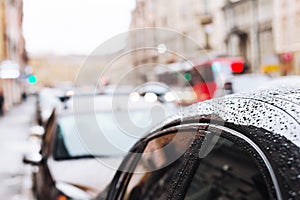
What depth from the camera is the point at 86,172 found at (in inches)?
167

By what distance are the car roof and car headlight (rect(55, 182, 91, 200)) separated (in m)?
1.97

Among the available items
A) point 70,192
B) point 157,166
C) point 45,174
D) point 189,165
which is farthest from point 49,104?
point 189,165

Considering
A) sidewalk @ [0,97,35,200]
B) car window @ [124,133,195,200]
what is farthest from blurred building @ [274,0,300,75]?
car window @ [124,133,195,200]

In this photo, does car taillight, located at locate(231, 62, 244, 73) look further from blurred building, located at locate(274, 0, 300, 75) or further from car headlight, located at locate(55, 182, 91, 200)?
car headlight, located at locate(55, 182, 91, 200)

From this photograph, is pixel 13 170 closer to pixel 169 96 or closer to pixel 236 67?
pixel 169 96

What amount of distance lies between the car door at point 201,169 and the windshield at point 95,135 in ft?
3.23

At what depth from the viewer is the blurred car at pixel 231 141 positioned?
1212 mm

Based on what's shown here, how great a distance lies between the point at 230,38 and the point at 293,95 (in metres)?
28.7

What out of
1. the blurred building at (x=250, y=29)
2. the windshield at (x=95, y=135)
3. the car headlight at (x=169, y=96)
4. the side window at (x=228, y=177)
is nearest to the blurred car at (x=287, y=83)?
the side window at (x=228, y=177)

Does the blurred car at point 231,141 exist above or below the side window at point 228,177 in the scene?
above

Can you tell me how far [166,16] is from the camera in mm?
33219

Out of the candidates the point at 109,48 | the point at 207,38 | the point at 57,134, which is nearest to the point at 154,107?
the point at 109,48

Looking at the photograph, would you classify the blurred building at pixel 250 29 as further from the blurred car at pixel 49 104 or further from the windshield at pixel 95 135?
the windshield at pixel 95 135

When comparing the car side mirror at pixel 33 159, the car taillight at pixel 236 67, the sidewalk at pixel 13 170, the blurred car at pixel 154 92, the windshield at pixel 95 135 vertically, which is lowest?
the sidewalk at pixel 13 170
